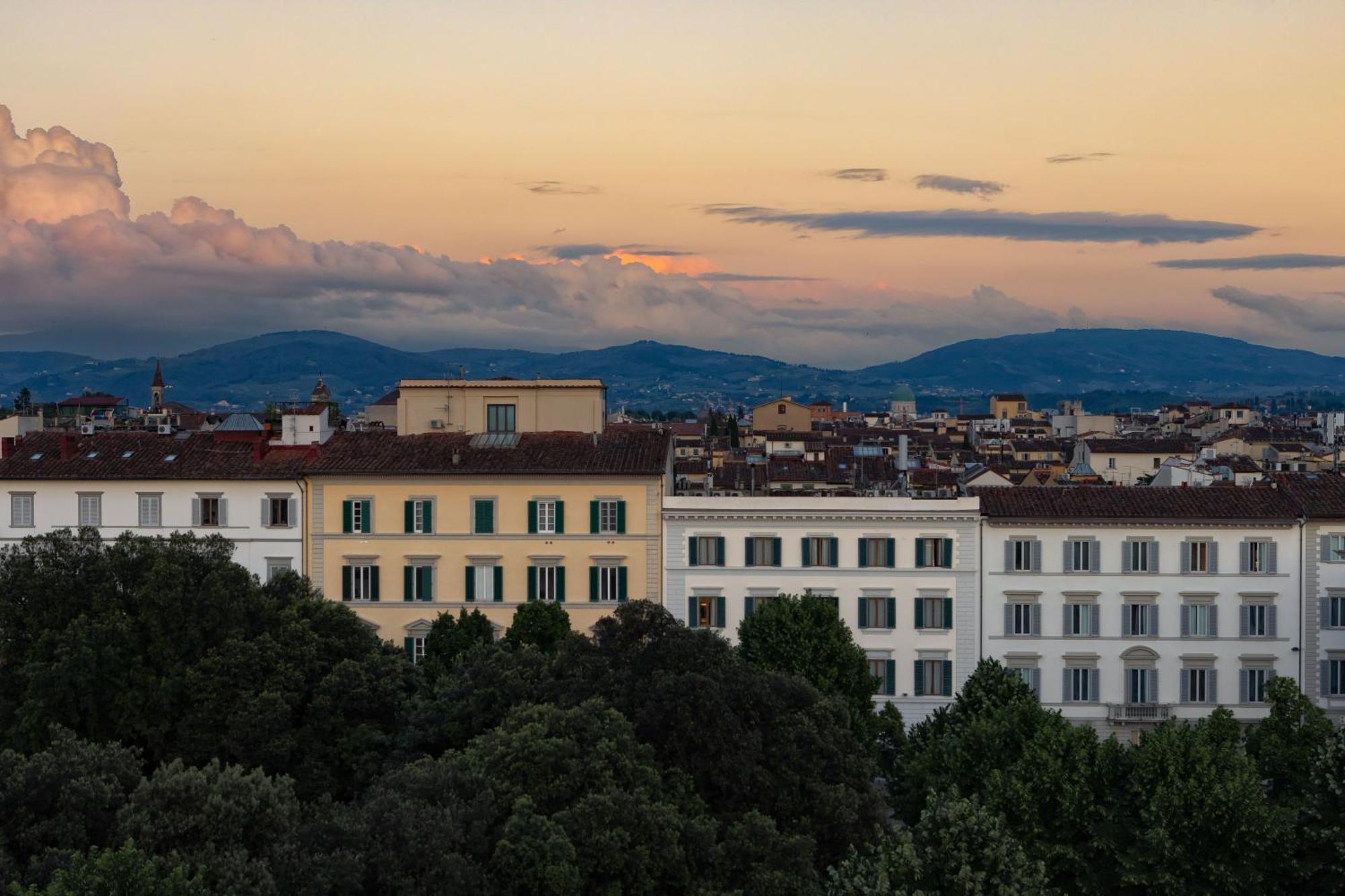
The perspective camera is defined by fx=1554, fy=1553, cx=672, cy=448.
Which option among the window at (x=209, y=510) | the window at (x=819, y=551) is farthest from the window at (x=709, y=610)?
the window at (x=209, y=510)

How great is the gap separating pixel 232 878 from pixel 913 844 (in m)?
12.2

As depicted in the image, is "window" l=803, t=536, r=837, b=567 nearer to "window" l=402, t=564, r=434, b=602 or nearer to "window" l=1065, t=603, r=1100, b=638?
"window" l=1065, t=603, r=1100, b=638

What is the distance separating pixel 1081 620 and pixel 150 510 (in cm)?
3216

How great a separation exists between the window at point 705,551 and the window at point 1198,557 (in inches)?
618

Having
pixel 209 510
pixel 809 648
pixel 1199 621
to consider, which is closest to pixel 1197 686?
pixel 1199 621

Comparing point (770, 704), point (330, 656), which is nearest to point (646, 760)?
point (770, 704)

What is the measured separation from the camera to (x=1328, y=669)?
5222 cm

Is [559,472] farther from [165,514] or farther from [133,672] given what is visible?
[133,672]

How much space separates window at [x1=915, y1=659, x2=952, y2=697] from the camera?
172 ft

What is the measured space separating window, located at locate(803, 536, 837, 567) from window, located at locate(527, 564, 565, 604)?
27.2 feet

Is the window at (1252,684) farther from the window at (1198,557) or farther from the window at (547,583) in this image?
the window at (547,583)

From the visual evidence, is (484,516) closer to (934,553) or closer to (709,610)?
(709,610)

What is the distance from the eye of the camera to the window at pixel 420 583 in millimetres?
53625

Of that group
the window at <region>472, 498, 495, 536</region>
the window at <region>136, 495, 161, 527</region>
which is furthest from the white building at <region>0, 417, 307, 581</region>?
the window at <region>472, 498, 495, 536</region>
